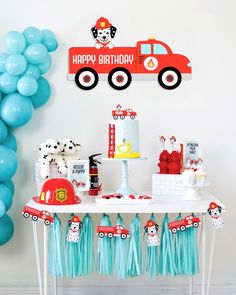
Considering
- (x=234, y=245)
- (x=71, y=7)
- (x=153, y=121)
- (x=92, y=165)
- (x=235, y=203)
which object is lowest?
(x=234, y=245)

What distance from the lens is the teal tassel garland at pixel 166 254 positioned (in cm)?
249

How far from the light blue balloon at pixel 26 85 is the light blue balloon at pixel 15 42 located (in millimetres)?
150

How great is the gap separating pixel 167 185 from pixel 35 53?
94 centimetres

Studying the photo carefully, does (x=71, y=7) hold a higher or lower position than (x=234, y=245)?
higher

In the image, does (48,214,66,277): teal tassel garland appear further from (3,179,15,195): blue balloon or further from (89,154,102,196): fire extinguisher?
(3,179,15,195): blue balloon

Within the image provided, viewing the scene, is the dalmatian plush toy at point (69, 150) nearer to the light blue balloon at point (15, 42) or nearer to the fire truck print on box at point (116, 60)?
the fire truck print on box at point (116, 60)

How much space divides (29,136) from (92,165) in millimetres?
450

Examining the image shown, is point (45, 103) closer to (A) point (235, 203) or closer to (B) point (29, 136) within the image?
(B) point (29, 136)

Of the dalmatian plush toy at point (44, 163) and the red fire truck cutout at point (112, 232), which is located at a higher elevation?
the dalmatian plush toy at point (44, 163)

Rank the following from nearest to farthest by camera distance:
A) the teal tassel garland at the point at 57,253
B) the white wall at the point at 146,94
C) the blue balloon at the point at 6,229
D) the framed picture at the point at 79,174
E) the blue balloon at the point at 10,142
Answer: the teal tassel garland at the point at 57,253 → the framed picture at the point at 79,174 → the blue balloon at the point at 6,229 → the blue balloon at the point at 10,142 → the white wall at the point at 146,94

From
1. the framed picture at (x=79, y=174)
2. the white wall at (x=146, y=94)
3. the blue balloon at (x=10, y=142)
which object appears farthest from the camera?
the white wall at (x=146, y=94)

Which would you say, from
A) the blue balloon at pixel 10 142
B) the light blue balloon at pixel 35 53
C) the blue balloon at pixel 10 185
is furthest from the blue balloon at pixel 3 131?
the light blue balloon at pixel 35 53

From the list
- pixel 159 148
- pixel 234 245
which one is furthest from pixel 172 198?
pixel 234 245

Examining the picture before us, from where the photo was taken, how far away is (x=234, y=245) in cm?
292
